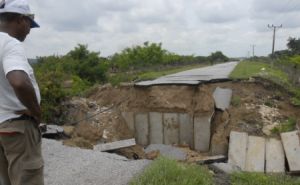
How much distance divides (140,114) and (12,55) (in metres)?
10.4

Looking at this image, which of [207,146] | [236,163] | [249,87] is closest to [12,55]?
[236,163]

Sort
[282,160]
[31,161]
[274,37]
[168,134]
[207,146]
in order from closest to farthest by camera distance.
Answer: [31,161] → [282,160] → [207,146] → [168,134] → [274,37]

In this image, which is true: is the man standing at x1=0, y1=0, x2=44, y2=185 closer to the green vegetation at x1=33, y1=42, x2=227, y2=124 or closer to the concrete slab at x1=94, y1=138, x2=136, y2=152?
the concrete slab at x1=94, y1=138, x2=136, y2=152

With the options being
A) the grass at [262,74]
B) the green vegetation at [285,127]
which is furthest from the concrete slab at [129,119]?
the green vegetation at [285,127]

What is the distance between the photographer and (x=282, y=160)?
10.1 metres

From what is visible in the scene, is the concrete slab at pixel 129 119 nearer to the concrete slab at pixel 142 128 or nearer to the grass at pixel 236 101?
the concrete slab at pixel 142 128

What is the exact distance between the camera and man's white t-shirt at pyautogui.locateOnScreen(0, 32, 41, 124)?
3285 mm

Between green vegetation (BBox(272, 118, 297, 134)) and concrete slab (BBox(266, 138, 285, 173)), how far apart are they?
68 centimetres

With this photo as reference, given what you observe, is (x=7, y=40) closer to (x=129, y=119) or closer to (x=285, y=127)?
(x=285, y=127)

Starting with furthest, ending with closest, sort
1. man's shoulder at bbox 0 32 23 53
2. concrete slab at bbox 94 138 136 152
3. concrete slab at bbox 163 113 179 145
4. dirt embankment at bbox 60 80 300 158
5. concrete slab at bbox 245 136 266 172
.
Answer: concrete slab at bbox 163 113 179 145, dirt embankment at bbox 60 80 300 158, concrete slab at bbox 94 138 136 152, concrete slab at bbox 245 136 266 172, man's shoulder at bbox 0 32 23 53

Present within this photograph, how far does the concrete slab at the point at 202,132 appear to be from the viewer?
40.7ft

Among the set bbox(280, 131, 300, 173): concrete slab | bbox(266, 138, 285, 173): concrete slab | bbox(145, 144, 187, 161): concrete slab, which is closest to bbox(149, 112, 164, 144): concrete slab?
bbox(145, 144, 187, 161): concrete slab

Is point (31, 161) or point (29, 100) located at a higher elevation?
point (29, 100)

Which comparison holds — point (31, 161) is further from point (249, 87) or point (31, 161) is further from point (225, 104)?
point (249, 87)
